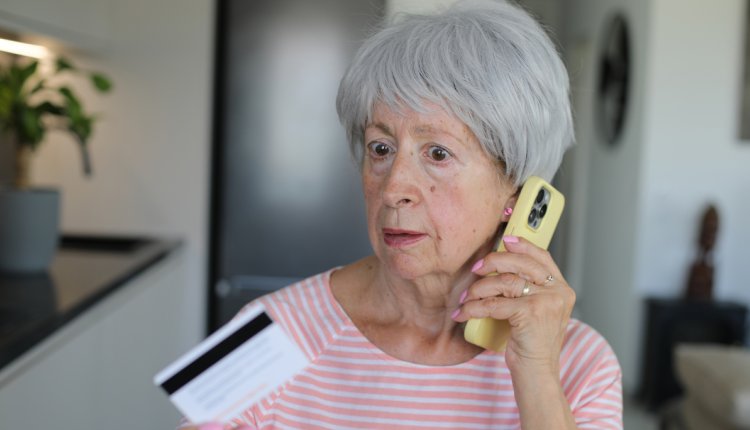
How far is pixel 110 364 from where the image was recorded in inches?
86.0

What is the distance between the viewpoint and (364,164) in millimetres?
1171

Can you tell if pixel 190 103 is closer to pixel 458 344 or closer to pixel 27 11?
pixel 27 11

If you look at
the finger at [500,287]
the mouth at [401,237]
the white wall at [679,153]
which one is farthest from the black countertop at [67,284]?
the white wall at [679,153]

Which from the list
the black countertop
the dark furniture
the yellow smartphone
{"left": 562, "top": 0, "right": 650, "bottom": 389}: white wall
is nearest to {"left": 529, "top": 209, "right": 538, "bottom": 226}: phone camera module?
the yellow smartphone

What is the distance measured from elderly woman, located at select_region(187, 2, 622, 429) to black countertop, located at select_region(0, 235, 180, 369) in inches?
26.0

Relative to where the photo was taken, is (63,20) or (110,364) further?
(63,20)

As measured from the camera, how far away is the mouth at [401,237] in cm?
111

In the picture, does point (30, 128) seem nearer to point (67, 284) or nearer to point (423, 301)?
point (67, 284)

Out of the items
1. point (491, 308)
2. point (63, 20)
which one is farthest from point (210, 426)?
point (63, 20)

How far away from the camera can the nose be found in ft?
3.57

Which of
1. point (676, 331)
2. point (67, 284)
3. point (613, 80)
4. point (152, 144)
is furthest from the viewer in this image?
point (613, 80)

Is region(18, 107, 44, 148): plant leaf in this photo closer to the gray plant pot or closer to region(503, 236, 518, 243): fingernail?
the gray plant pot

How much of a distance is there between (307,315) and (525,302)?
34 centimetres

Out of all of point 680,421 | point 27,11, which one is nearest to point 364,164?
point 27,11
